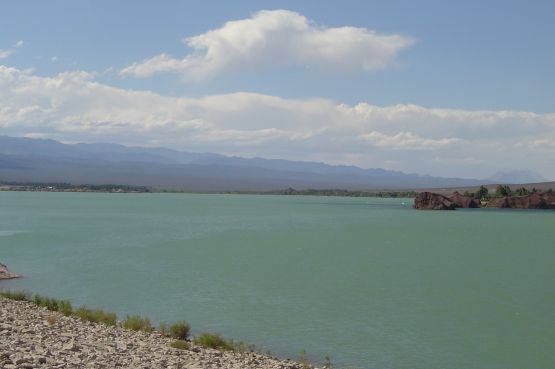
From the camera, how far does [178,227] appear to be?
269 feet

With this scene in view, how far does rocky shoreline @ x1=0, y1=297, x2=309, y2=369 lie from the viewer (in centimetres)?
1362

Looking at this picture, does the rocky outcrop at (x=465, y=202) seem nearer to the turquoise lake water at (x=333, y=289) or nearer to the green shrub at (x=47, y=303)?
the turquoise lake water at (x=333, y=289)

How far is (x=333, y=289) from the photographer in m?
33.4

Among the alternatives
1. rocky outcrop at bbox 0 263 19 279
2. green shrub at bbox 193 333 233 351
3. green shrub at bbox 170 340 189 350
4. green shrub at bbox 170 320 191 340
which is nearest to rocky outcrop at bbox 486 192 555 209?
rocky outcrop at bbox 0 263 19 279

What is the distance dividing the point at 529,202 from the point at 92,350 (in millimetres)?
156592

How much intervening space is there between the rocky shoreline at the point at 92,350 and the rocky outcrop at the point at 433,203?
135230 mm

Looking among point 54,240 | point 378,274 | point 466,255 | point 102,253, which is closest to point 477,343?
point 378,274

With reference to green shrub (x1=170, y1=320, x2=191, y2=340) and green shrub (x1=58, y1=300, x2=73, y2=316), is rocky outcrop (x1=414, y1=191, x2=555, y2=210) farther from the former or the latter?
green shrub (x1=170, y1=320, x2=191, y2=340)

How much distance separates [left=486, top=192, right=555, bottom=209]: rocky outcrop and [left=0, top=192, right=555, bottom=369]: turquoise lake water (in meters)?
96.3

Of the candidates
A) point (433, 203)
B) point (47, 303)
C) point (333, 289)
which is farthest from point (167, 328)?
point (433, 203)

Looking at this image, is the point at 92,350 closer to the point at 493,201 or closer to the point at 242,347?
the point at 242,347

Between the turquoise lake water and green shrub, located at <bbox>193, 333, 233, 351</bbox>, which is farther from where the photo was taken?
the turquoise lake water

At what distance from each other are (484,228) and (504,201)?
76496mm

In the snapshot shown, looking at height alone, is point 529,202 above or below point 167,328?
above
